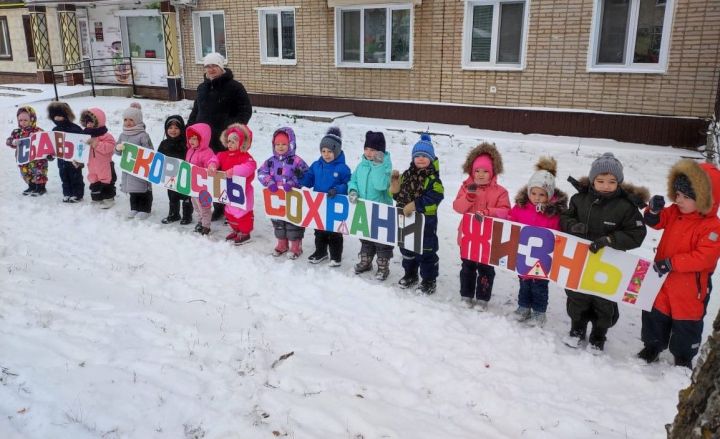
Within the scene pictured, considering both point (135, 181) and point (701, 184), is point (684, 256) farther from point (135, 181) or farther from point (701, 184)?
point (135, 181)

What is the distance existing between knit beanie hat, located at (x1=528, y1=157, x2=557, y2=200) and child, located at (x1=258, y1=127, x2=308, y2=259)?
2.51 m

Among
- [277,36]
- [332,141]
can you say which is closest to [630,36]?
[332,141]

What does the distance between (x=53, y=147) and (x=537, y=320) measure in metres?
7.00

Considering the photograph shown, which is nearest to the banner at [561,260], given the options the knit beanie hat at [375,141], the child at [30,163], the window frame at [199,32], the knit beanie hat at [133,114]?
the knit beanie hat at [375,141]

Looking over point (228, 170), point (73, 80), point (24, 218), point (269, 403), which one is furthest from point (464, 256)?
point (73, 80)

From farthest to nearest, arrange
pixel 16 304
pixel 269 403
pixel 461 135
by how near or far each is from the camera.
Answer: pixel 461 135 → pixel 16 304 → pixel 269 403

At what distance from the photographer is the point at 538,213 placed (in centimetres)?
466

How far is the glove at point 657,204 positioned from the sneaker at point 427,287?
6.77ft

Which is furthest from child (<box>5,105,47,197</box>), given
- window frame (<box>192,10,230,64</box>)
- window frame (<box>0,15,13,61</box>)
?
window frame (<box>0,15,13,61</box>)

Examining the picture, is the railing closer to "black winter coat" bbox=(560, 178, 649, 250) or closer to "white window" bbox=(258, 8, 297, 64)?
"white window" bbox=(258, 8, 297, 64)

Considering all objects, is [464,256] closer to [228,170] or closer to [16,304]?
[228,170]

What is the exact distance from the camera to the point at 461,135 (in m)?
11.9

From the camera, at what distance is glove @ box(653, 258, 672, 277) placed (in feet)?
12.9

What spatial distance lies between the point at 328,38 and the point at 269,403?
12.6 metres
